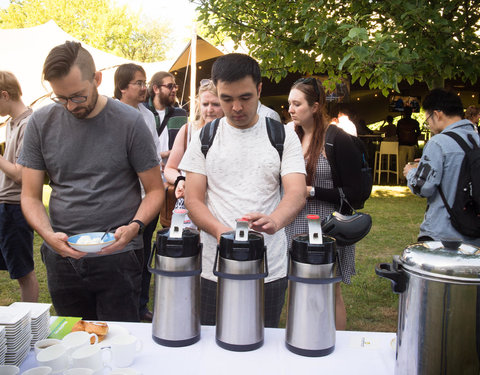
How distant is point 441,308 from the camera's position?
1.00 metres

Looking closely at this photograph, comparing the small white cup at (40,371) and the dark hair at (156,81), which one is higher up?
the dark hair at (156,81)

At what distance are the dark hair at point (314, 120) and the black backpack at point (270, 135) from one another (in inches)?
30.2

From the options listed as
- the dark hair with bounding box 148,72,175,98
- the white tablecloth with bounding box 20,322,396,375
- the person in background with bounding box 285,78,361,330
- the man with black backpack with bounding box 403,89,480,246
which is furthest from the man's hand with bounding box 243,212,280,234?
the dark hair with bounding box 148,72,175,98

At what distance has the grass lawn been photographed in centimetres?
358

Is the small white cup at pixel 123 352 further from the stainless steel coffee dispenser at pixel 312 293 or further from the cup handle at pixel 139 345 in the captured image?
the stainless steel coffee dispenser at pixel 312 293

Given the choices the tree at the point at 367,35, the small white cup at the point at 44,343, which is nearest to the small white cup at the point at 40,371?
the small white cup at the point at 44,343

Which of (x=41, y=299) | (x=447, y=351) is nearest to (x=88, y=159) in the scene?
(x=447, y=351)

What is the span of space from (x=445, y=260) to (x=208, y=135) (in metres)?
1.04

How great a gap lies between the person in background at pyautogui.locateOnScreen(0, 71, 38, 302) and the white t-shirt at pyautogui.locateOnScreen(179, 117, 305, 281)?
5.33 ft

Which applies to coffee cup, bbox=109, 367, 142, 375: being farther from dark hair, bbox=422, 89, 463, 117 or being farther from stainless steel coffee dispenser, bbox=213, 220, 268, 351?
dark hair, bbox=422, 89, 463, 117

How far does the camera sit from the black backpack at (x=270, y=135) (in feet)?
5.57

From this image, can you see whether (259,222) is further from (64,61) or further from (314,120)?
(314,120)

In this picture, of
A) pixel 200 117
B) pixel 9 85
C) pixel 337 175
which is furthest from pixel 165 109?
pixel 337 175

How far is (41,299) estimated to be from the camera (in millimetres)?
3711
